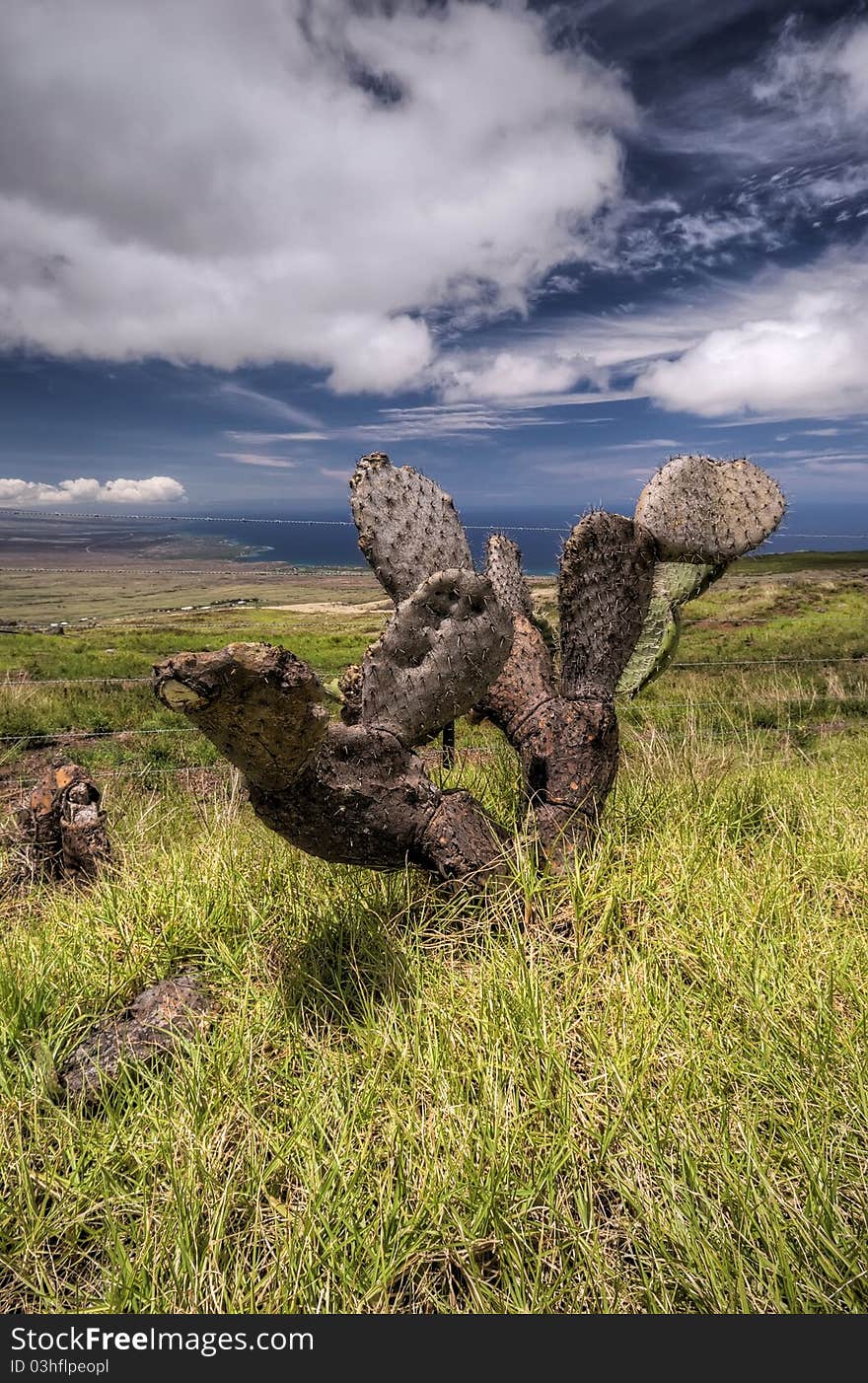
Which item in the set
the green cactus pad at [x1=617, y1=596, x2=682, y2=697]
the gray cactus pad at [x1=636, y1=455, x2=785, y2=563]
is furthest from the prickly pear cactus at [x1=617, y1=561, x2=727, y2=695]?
the gray cactus pad at [x1=636, y1=455, x2=785, y2=563]

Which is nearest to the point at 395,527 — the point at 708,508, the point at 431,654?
the point at 431,654

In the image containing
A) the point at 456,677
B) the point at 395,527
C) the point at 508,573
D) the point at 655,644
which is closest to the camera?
the point at 456,677

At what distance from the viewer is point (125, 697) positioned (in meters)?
7.34

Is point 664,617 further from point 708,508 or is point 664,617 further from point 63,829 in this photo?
point 63,829

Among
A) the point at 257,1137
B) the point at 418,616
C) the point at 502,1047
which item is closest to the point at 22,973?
the point at 257,1137

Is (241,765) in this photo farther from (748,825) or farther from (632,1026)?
(748,825)

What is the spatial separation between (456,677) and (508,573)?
1.49 metres

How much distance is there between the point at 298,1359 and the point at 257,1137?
2.01ft

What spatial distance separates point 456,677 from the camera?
2955mm

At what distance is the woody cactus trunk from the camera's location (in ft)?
7.39

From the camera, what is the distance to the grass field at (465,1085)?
5.66 feet

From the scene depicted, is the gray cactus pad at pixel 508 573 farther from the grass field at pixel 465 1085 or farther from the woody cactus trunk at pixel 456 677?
the grass field at pixel 465 1085

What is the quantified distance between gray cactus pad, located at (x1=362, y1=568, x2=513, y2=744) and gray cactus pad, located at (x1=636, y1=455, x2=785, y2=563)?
1.30 meters

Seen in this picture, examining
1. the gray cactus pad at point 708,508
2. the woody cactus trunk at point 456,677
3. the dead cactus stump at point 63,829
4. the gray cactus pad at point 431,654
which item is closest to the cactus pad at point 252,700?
the woody cactus trunk at point 456,677
